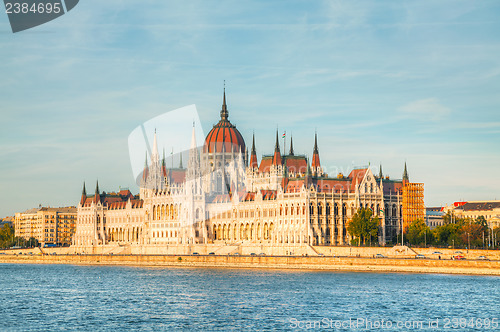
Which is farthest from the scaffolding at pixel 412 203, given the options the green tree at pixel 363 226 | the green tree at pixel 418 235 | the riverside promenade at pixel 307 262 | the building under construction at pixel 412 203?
the riverside promenade at pixel 307 262

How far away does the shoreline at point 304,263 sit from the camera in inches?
4208

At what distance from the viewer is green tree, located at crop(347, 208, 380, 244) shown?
462 feet

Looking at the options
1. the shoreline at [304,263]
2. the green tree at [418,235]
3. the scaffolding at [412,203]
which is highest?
the scaffolding at [412,203]

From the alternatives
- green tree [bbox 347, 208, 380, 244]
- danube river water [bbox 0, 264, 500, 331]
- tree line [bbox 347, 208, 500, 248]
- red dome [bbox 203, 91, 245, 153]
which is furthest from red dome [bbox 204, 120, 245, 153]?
danube river water [bbox 0, 264, 500, 331]

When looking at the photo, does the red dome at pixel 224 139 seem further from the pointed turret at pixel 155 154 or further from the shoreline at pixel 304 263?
the shoreline at pixel 304 263

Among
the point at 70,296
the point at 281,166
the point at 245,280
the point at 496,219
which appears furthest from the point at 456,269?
the point at 496,219

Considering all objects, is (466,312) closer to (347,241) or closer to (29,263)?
(347,241)

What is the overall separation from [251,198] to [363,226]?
34.6 m

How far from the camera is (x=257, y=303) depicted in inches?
2948

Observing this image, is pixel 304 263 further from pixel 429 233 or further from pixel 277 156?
pixel 277 156

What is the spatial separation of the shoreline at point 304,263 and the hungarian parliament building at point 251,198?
14.7 metres

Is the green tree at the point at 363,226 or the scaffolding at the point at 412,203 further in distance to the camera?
the scaffolding at the point at 412,203

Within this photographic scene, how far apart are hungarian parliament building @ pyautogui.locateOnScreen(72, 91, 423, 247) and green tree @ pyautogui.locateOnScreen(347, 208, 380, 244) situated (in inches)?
287

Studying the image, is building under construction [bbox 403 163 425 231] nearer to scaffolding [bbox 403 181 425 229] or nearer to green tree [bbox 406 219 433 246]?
scaffolding [bbox 403 181 425 229]
